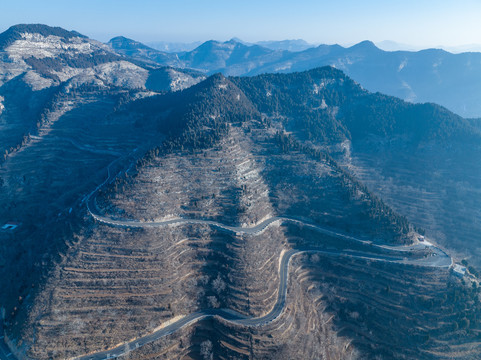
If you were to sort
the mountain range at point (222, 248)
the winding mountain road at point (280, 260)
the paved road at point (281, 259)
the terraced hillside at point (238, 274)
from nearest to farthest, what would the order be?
the paved road at point (281, 259) → the terraced hillside at point (238, 274) → the winding mountain road at point (280, 260) → the mountain range at point (222, 248)

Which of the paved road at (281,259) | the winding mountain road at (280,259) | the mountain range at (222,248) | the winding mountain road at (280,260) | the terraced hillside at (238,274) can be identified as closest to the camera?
the winding mountain road at (280,259)

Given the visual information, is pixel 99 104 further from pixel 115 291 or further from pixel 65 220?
pixel 115 291

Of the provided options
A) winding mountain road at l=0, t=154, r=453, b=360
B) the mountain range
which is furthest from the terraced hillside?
winding mountain road at l=0, t=154, r=453, b=360

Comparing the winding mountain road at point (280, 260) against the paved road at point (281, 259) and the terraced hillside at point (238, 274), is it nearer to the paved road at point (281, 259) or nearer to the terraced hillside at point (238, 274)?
the paved road at point (281, 259)

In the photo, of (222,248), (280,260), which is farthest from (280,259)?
(222,248)

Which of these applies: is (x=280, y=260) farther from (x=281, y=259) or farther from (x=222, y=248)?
(x=222, y=248)

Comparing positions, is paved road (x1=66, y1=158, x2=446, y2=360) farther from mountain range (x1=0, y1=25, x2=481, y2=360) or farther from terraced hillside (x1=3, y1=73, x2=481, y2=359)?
terraced hillside (x1=3, y1=73, x2=481, y2=359)

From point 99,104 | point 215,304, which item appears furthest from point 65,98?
point 215,304

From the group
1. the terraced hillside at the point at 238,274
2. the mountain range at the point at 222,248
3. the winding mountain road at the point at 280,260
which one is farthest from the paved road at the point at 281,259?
the terraced hillside at the point at 238,274
